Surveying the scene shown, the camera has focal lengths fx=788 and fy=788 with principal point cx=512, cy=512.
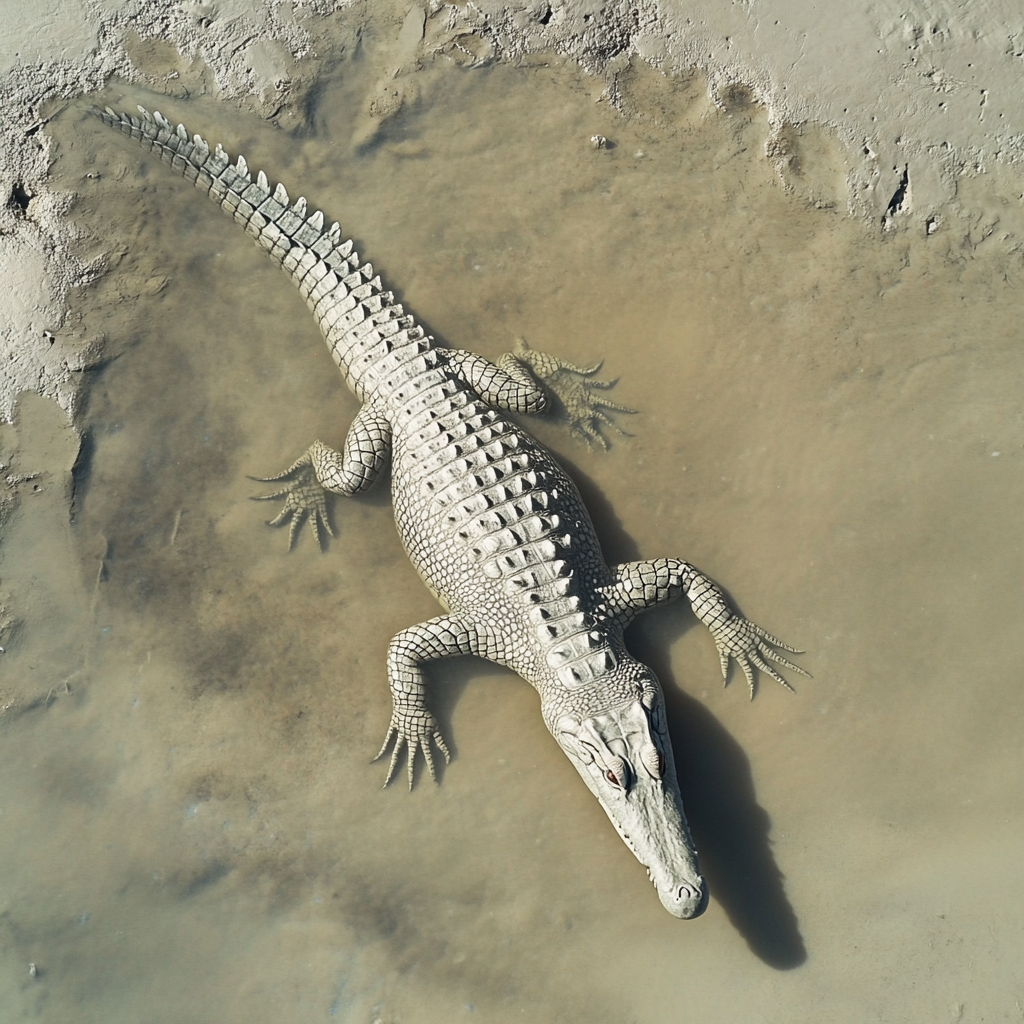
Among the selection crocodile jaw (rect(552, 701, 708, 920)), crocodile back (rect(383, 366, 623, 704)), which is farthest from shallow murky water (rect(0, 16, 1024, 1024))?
crocodile jaw (rect(552, 701, 708, 920))

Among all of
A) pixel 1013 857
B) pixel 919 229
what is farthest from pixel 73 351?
pixel 1013 857

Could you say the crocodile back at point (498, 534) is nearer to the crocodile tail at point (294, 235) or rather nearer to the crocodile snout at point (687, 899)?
the crocodile tail at point (294, 235)

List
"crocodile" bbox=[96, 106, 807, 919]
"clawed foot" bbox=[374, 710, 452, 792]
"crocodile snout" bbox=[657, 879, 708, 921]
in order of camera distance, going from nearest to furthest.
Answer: "crocodile snout" bbox=[657, 879, 708, 921]
"crocodile" bbox=[96, 106, 807, 919]
"clawed foot" bbox=[374, 710, 452, 792]

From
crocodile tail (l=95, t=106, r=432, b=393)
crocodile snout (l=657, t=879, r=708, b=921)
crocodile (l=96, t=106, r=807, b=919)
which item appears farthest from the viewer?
crocodile tail (l=95, t=106, r=432, b=393)

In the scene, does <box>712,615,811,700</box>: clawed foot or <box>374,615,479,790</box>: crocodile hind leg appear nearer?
<box>374,615,479,790</box>: crocodile hind leg

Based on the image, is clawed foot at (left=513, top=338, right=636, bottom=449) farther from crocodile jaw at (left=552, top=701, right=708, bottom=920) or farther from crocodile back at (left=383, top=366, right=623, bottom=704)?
crocodile jaw at (left=552, top=701, right=708, bottom=920)

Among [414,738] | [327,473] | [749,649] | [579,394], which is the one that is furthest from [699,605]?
[327,473]
